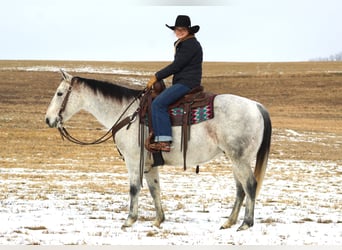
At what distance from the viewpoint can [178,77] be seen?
376 inches

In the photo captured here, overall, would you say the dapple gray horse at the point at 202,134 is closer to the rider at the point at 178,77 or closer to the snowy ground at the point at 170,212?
the rider at the point at 178,77

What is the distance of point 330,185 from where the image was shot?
17141 millimetres

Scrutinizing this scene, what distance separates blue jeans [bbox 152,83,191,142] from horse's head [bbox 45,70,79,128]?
1659 mm

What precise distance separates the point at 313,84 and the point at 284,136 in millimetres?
29613

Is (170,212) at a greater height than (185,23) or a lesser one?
lesser

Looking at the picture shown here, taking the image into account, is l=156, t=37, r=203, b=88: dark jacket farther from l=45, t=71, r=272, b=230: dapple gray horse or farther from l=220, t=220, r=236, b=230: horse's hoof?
l=220, t=220, r=236, b=230: horse's hoof

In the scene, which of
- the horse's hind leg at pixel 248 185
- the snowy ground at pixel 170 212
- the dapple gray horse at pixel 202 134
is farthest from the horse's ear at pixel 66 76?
the horse's hind leg at pixel 248 185

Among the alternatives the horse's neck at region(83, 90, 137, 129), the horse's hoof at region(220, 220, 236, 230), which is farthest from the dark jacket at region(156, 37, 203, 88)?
the horse's hoof at region(220, 220, 236, 230)

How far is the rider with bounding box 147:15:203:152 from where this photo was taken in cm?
940

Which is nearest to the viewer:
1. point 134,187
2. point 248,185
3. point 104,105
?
point 248,185

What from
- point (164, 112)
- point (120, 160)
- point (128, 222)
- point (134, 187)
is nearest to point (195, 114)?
point (164, 112)

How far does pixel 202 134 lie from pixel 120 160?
15700 mm

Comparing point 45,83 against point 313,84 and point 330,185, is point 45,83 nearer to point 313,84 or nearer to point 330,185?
point 313,84

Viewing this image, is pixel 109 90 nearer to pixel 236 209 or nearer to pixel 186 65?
pixel 186 65
